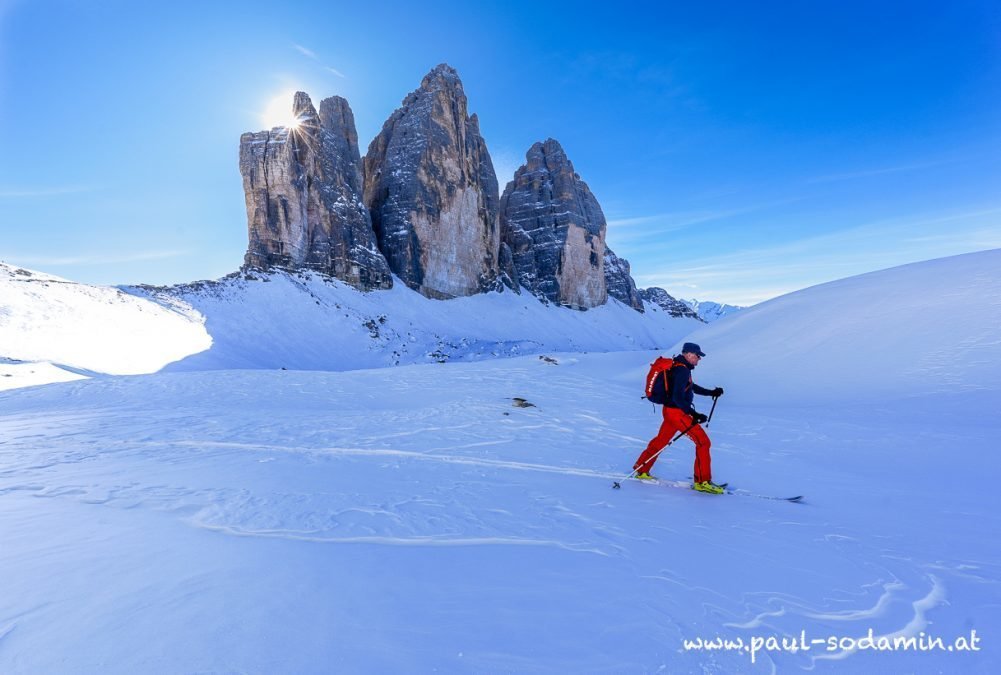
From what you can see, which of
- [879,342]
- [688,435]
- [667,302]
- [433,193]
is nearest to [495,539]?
[688,435]

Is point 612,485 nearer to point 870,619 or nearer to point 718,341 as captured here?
point 870,619

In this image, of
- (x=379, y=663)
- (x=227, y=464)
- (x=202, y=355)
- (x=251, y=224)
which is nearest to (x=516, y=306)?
(x=251, y=224)

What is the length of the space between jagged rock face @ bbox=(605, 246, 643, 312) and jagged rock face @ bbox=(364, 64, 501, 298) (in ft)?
105

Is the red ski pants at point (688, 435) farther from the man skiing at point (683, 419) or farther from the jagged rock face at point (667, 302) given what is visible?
the jagged rock face at point (667, 302)

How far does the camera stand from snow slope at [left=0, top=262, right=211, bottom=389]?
16.2 metres

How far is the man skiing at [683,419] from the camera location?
541 cm

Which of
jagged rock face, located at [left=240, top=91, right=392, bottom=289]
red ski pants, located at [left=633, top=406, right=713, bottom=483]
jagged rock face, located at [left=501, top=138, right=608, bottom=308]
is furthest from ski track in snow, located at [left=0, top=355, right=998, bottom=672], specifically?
jagged rock face, located at [left=501, top=138, right=608, bottom=308]

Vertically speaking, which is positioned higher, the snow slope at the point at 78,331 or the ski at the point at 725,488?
the snow slope at the point at 78,331

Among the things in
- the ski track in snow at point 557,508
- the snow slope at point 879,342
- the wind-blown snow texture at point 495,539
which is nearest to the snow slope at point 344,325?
the ski track in snow at point 557,508

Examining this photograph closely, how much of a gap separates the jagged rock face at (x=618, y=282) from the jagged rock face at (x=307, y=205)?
1918 inches

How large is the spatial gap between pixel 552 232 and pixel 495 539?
65735 millimetres

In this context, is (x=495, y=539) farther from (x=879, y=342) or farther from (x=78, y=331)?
(x=78, y=331)

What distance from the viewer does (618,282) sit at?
79.4 metres

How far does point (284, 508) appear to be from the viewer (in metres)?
4.11
